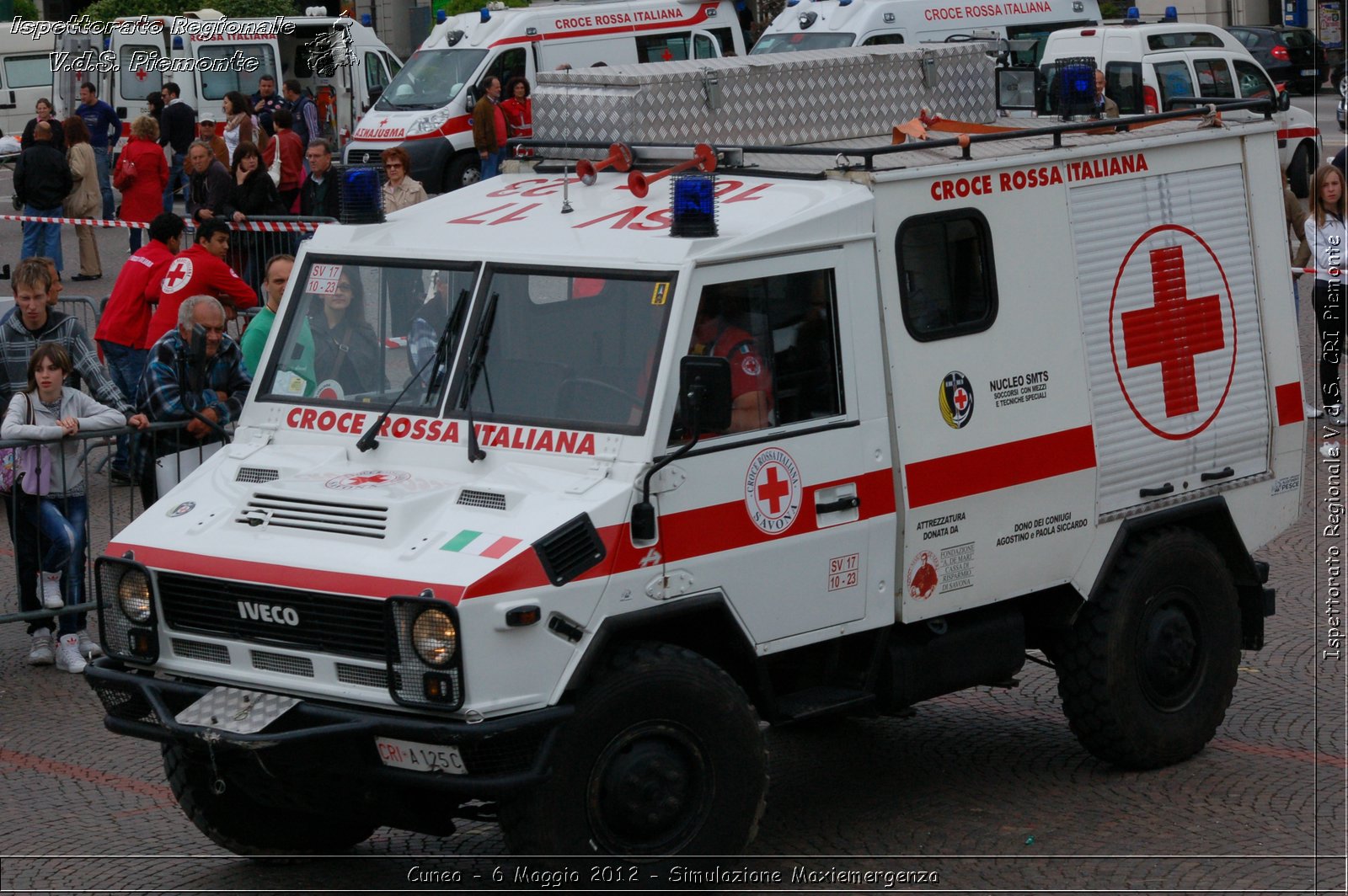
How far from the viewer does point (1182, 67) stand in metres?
24.0

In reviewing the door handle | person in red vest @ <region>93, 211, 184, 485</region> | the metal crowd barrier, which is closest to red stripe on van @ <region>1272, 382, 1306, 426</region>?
the door handle

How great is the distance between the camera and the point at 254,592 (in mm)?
5793

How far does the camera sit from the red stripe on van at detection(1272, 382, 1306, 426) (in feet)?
25.5

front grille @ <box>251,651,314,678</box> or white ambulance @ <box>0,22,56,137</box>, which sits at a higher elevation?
white ambulance @ <box>0,22,56,137</box>

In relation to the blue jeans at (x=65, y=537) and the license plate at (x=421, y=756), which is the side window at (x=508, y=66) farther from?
the license plate at (x=421, y=756)

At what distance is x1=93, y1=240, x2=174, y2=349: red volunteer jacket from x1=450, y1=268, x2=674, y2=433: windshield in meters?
6.78

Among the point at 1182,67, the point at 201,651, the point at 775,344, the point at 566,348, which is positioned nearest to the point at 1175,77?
the point at 1182,67

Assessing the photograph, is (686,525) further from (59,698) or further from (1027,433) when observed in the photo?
(59,698)

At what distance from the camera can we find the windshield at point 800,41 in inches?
1013

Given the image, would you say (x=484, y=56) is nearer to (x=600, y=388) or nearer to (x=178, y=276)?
(x=178, y=276)

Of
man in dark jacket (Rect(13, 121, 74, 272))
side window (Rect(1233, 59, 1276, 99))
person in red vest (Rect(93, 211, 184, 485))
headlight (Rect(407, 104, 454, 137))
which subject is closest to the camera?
person in red vest (Rect(93, 211, 184, 485))

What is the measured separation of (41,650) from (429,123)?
17.3 meters

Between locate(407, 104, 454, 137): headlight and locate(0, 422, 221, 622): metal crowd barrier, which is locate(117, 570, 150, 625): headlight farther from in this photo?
locate(407, 104, 454, 137): headlight

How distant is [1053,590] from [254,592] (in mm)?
3225
